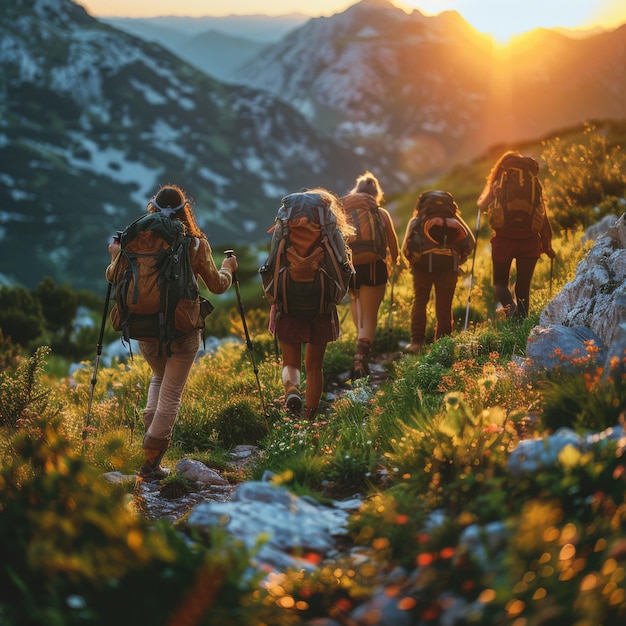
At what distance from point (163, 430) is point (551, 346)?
354 cm

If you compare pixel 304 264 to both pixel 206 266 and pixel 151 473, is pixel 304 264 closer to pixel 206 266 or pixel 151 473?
pixel 206 266

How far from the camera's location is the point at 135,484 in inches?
231

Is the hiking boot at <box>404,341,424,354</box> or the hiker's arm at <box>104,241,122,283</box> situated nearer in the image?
the hiker's arm at <box>104,241,122,283</box>

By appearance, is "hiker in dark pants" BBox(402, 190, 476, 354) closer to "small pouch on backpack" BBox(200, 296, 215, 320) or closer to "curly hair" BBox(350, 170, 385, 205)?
"curly hair" BBox(350, 170, 385, 205)

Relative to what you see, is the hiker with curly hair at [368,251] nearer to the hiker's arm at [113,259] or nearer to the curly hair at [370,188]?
the curly hair at [370,188]

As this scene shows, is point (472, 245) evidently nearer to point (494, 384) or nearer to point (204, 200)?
point (494, 384)

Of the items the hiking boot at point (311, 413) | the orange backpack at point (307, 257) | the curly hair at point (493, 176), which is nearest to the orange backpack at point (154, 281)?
the orange backpack at point (307, 257)

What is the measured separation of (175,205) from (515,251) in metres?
4.61

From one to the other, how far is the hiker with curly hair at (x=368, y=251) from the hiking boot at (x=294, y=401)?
5.85ft

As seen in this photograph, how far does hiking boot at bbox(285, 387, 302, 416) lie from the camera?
7.19 meters

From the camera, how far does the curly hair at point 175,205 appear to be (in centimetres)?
595

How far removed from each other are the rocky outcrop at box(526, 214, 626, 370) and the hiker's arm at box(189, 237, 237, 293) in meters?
2.86

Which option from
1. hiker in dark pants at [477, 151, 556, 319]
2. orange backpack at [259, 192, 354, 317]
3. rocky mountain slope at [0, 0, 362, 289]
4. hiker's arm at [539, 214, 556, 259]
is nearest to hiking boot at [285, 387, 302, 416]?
orange backpack at [259, 192, 354, 317]

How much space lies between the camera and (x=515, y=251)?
8.54 m
